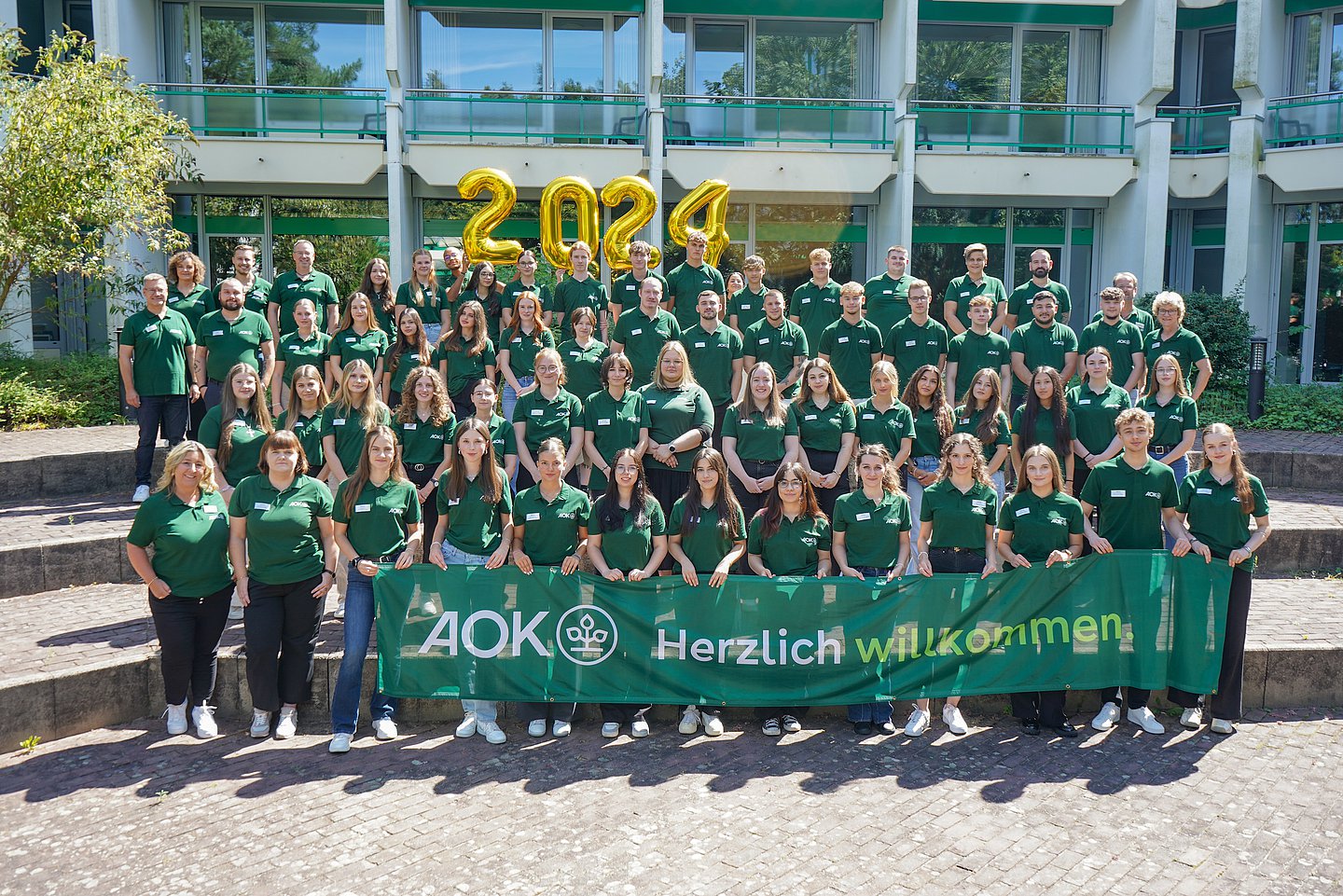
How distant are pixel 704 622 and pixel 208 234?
57.8 ft

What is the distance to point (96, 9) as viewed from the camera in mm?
20172

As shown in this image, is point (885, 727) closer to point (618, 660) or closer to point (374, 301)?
point (618, 660)

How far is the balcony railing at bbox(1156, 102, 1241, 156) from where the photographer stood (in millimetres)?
22516

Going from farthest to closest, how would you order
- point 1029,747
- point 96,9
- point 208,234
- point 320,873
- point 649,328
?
point 208,234 < point 96,9 < point 649,328 < point 1029,747 < point 320,873

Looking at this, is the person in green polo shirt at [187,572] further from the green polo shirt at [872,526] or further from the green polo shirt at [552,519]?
the green polo shirt at [872,526]

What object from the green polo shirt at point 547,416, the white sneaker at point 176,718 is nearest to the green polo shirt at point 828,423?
the green polo shirt at point 547,416

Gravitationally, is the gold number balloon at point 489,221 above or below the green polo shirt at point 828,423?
above

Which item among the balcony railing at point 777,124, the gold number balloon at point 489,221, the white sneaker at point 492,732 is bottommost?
the white sneaker at point 492,732

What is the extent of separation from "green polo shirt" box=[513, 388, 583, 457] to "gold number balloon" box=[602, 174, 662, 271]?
5725mm

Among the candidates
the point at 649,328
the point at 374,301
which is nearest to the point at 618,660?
the point at 649,328

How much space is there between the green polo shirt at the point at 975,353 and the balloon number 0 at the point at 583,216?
4626 mm

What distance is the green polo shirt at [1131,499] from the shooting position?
7891 mm

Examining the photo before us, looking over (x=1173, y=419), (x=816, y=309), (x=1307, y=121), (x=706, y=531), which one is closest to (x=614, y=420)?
(x=706, y=531)

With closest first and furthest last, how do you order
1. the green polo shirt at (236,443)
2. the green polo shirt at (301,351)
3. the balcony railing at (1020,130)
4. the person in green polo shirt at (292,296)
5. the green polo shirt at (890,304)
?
1. the green polo shirt at (236,443)
2. the green polo shirt at (301,351)
3. the person in green polo shirt at (292,296)
4. the green polo shirt at (890,304)
5. the balcony railing at (1020,130)
